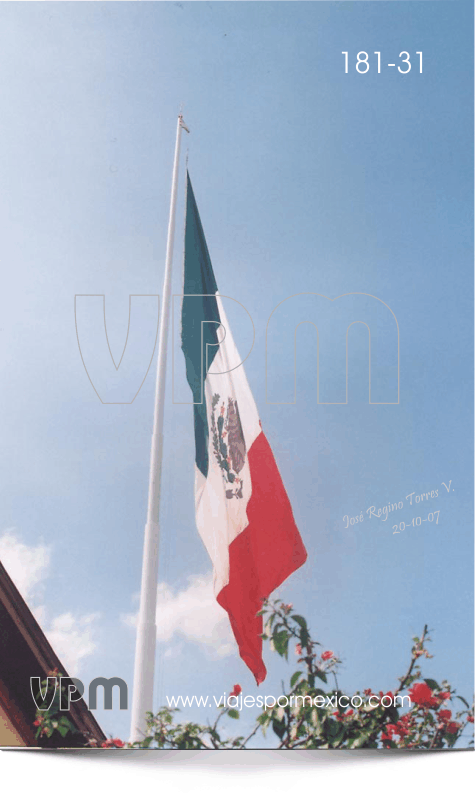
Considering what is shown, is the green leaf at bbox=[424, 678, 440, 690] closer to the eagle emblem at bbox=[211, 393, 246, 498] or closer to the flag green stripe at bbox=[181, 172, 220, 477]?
the eagle emblem at bbox=[211, 393, 246, 498]

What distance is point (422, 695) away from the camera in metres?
3.14

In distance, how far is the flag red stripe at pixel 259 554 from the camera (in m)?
3.23

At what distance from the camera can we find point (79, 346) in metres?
3.46

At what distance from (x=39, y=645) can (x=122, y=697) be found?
1.53 ft

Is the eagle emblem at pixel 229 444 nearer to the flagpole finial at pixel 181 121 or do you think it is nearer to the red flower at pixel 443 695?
the red flower at pixel 443 695

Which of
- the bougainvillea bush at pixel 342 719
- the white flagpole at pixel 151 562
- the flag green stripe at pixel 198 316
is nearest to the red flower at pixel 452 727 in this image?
the bougainvillea bush at pixel 342 719

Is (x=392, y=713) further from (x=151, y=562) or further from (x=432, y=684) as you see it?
(x=151, y=562)

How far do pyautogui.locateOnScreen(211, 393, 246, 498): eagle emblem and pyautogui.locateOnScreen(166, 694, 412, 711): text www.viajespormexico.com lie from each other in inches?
38.0

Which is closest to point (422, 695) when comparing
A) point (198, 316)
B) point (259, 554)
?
point (259, 554)

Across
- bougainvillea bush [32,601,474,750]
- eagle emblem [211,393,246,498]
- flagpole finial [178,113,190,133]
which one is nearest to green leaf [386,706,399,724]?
bougainvillea bush [32,601,474,750]

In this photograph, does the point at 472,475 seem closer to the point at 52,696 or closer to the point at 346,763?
the point at 346,763

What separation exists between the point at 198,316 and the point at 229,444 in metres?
0.69

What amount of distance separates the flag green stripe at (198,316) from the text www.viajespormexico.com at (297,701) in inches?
42.2

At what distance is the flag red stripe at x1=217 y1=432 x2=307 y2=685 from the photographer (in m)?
3.23
